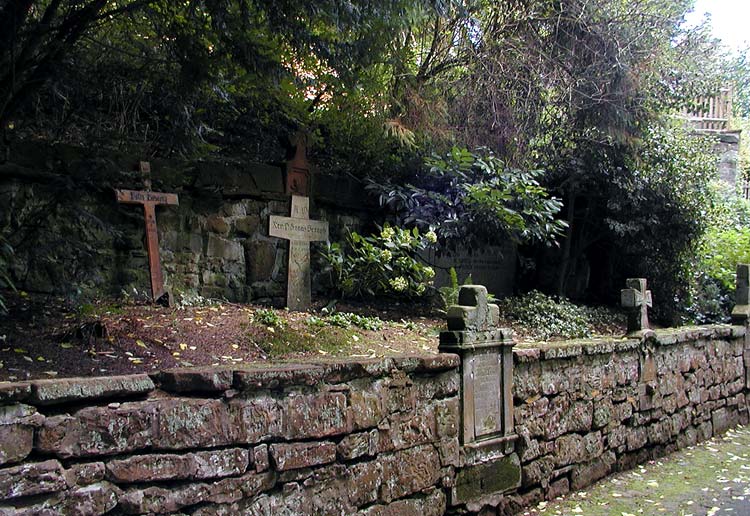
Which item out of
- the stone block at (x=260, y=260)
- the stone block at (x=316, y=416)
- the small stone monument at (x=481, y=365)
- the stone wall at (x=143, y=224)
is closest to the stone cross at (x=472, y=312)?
the small stone monument at (x=481, y=365)

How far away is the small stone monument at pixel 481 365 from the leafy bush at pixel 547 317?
10.8ft

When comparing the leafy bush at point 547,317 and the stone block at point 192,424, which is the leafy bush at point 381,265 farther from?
the stone block at point 192,424

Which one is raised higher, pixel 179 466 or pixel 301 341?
pixel 301 341

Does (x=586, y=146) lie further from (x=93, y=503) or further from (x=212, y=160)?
(x=93, y=503)

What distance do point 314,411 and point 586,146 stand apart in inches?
311

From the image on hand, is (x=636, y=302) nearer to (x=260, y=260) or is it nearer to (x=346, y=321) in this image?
(x=346, y=321)

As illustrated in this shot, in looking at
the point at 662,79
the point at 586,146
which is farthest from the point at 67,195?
the point at 662,79

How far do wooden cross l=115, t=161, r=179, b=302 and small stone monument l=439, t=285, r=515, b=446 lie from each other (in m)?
3.00

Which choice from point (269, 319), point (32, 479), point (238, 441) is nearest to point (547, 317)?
point (269, 319)

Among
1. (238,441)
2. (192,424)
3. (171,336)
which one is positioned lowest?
(238,441)

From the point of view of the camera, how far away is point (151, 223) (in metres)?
6.30

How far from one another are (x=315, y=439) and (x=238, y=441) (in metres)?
0.48

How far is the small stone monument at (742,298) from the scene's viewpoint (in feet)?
28.5

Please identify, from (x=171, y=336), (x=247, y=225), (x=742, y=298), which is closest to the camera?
(x=171, y=336)
